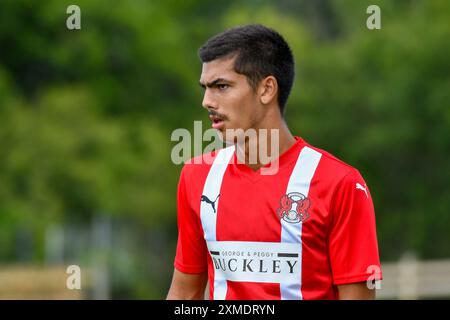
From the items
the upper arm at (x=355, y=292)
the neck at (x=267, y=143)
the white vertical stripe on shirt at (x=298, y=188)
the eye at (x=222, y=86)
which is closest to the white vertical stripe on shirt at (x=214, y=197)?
the neck at (x=267, y=143)

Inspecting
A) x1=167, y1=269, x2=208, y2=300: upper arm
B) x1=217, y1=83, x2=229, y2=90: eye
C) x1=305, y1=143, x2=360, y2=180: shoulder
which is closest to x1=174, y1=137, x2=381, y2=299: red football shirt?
x1=305, y1=143, x2=360, y2=180: shoulder

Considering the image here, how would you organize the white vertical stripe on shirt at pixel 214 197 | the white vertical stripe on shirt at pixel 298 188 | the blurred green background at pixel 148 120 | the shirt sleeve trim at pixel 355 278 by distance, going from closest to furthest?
the shirt sleeve trim at pixel 355 278 → the white vertical stripe on shirt at pixel 298 188 → the white vertical stripe on shirt at pixel 214 197 → the blurred green background at pixel 148 120

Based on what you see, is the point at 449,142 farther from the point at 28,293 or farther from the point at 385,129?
the point at 28,293

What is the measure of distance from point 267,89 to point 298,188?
0.49 metres

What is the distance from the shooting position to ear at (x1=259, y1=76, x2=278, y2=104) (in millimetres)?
4730

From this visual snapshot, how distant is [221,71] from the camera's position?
4648 mm

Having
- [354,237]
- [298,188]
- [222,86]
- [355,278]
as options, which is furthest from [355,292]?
[222,86]

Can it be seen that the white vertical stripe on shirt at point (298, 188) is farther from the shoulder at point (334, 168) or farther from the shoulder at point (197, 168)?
the shoulder at point (197, 168)

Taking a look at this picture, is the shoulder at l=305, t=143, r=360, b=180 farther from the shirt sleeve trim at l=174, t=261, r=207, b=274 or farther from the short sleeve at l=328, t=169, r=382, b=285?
the shirt sleeve trim at l=174, t=261, r=207, b=274

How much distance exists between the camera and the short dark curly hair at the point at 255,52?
4.67m

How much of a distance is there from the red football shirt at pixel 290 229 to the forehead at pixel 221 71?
466mm

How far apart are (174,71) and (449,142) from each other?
10.3m
